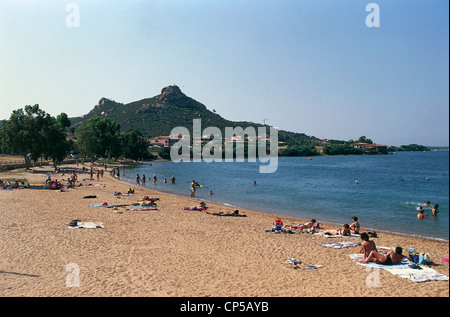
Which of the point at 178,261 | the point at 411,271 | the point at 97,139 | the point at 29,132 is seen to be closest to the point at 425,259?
the point at 411,271

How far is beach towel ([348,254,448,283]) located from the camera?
868 centimetres

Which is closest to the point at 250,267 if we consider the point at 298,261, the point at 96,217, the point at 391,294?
the point at 298,261

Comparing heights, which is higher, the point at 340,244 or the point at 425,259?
the point at 425,259

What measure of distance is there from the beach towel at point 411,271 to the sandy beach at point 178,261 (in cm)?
26

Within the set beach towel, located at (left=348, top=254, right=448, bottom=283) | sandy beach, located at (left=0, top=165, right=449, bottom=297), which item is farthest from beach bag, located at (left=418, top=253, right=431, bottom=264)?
Answer: sandy beach, located at (left=0, top=165, right=449, bottom=297)

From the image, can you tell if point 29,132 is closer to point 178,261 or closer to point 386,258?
→ point 178,261

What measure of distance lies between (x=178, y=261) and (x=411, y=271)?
712cm

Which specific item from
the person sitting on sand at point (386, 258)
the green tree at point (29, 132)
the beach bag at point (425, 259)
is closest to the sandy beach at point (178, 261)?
the beach bag at point (425, 259)

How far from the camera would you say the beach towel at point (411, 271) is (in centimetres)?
868

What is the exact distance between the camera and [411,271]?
9328 mm

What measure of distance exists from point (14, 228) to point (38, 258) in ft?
16.5

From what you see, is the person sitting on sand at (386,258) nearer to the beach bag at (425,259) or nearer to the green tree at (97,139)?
the beach bag at (425,259)

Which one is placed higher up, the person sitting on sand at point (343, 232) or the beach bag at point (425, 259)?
the beach bag at point (425, 259)

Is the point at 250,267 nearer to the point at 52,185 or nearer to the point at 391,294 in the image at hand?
the point at 391,294
